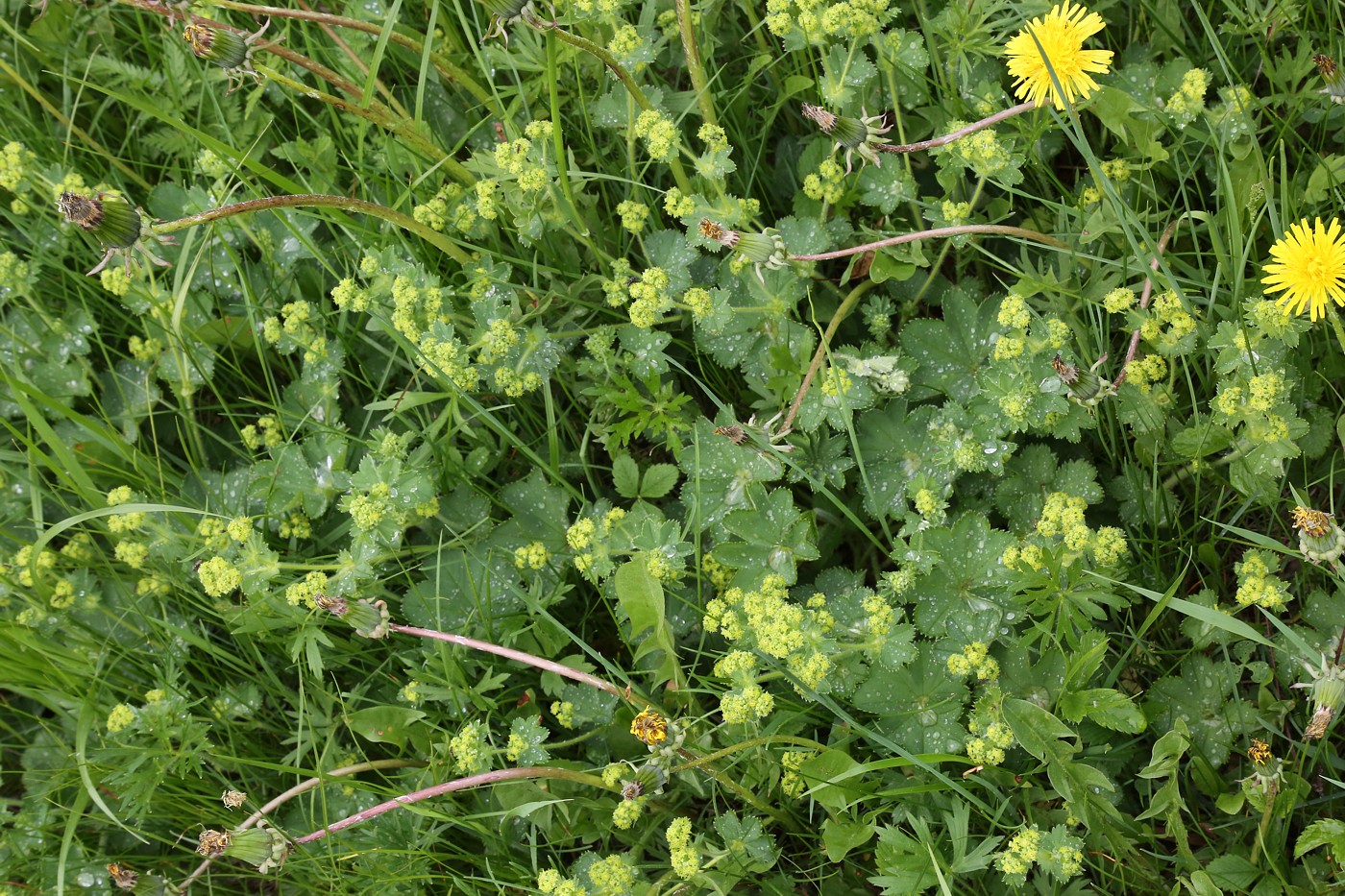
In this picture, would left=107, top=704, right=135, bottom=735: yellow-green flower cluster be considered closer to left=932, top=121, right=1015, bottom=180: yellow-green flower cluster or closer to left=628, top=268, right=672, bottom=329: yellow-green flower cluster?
left=628, top=268, right=672, bottom=329: yellow-green flower cluster

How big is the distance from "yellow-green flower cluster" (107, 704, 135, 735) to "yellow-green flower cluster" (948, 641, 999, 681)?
6.66 feet

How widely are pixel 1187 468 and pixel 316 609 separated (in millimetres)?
2068

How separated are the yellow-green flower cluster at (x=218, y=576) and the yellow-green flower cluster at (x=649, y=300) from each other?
3.62ft

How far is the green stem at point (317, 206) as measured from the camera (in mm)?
2131

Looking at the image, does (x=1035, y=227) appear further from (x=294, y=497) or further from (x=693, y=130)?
(x=294, y=497)

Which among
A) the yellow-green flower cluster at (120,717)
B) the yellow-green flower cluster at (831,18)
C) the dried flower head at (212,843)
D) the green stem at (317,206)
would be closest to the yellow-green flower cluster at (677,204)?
the yellow-green flower cluster at (831,18)

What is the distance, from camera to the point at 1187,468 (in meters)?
2.56

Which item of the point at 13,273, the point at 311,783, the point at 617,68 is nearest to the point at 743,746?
the point at 311,783

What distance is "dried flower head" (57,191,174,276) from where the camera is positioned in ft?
7.07

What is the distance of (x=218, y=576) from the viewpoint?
2.56m

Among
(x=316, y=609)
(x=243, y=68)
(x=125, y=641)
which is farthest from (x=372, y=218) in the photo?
(x=125, y=641)

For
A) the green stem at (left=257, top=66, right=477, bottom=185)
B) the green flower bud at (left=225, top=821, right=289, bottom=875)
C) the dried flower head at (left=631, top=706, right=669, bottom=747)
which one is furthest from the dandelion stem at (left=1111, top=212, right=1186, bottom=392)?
the green flower bud at (left=225, top=821, right=289, bottom=875)

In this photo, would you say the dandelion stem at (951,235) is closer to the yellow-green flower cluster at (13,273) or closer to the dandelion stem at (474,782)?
the dandelion stem at (474,782)

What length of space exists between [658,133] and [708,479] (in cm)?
83
